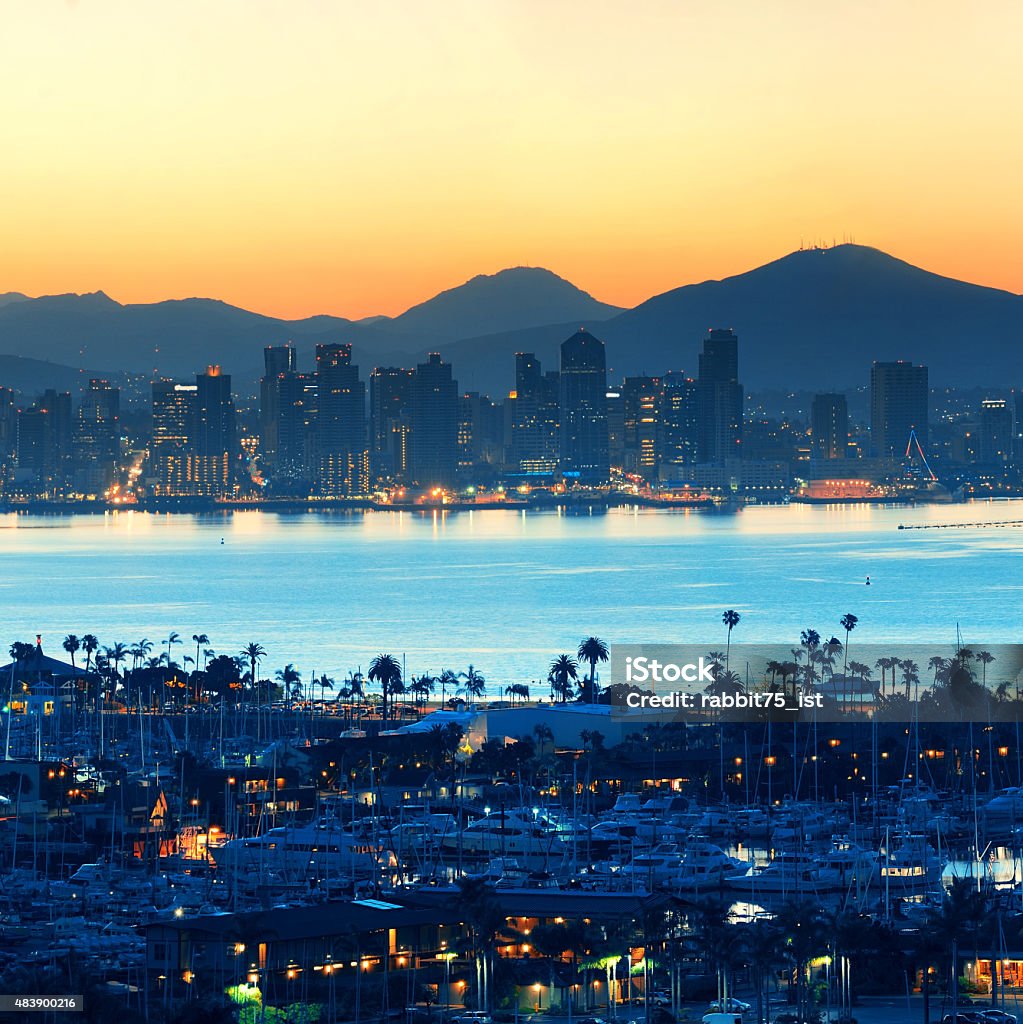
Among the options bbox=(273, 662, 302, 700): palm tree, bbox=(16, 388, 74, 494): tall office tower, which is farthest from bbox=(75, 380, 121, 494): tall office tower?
bbox=(273, 662, 302, 700): palm tree

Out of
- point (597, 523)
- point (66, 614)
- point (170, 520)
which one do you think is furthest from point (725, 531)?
point (66, 614)

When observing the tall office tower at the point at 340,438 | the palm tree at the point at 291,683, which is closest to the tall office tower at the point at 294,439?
the tall office tower at the point at 340,438

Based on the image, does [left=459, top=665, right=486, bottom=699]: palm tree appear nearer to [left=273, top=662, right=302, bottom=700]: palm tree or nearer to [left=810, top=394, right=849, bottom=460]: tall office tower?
[left=273, top=662, right=302, bottom=700]: palm tree

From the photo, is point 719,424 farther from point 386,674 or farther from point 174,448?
point 386,674

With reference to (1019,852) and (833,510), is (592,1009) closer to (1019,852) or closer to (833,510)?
(1019,852)

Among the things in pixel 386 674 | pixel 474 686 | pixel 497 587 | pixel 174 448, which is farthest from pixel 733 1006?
pixel 174 448

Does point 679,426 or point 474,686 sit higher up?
point 679,426
